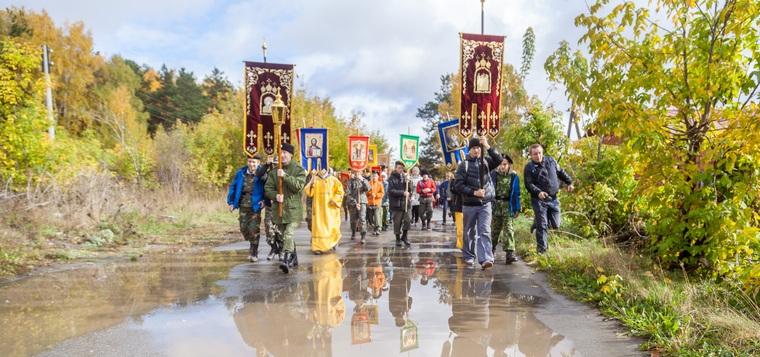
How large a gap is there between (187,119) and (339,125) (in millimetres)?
29026

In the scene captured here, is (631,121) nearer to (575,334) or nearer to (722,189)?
(722,189)

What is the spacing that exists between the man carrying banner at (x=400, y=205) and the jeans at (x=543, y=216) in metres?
3.35

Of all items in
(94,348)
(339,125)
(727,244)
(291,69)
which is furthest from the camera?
(339,125)

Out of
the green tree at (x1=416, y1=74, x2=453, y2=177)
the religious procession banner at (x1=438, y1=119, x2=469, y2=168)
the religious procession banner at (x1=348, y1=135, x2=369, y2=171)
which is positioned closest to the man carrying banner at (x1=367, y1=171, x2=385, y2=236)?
the religious procession banner at (x1=348, y1=135, x2=369, y2=171)

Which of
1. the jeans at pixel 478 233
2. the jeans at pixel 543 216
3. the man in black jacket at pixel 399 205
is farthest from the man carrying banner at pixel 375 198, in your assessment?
the jeans at pixel 543 216

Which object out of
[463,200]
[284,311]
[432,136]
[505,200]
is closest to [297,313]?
[284,311]

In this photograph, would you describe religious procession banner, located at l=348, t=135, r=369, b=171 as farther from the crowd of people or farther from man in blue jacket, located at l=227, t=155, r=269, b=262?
man in blue jacket, located at l=227, t=155, r=269, b=262

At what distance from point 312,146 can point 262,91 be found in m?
1.79

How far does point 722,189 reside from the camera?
20.2 feet

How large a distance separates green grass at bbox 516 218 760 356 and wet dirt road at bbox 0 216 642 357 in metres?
0.27

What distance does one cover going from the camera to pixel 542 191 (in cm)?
863

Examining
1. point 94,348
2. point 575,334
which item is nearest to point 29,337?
point 94,348

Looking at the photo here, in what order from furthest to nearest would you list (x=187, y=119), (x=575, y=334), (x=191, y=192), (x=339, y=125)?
(x=187, y=119), (x=339, y=125), (x=191, y=192), (x=575, y=334)

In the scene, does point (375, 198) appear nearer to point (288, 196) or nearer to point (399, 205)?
point (399, 205)
